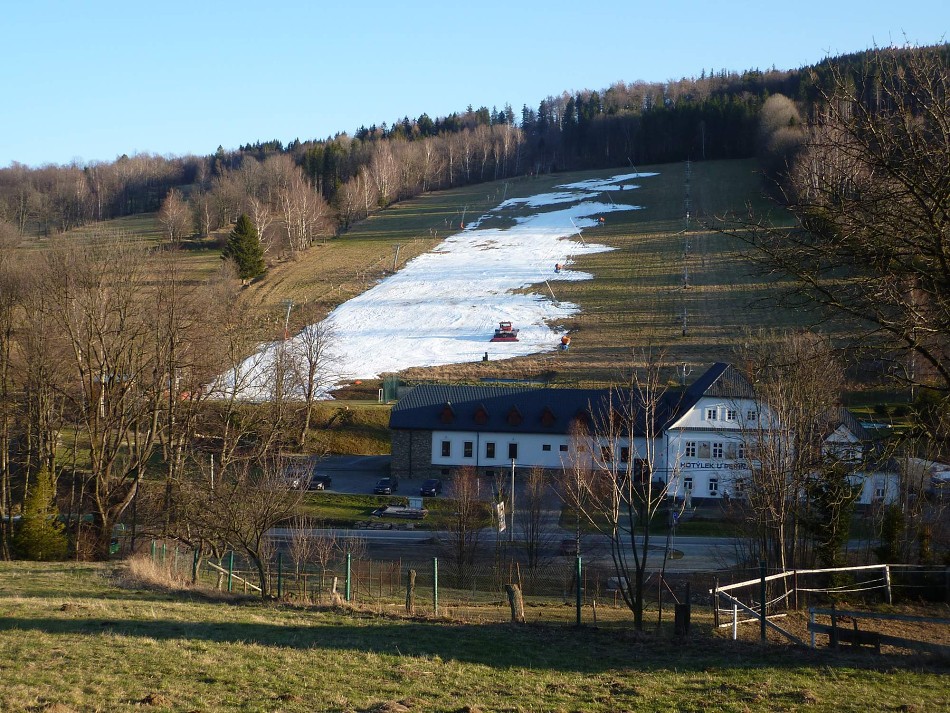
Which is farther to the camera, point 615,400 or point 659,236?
point 659,236

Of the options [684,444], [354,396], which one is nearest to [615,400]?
[684,444]

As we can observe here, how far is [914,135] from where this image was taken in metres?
9.33

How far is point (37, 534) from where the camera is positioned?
25.5 metres

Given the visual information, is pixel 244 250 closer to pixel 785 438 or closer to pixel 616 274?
pixel 616 274

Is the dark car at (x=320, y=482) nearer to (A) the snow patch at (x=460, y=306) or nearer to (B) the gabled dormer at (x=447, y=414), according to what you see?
(A) the snow patch at (x=460, y=306)

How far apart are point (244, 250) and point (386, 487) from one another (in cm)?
4477

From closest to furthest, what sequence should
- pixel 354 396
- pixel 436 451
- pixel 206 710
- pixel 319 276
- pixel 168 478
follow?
pixel 206 710 → pixel 168 478 → pixel 436 451 → pixel 354 396 → pixel 319 276

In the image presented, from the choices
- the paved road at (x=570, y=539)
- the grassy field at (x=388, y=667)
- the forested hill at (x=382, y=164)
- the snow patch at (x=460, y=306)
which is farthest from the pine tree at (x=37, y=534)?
the forested hill at (x=382, y=164)

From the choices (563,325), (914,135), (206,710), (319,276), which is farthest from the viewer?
(319,276)

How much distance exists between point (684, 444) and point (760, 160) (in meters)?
76.8

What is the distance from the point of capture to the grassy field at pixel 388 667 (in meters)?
9.10

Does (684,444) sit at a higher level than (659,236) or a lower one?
lower

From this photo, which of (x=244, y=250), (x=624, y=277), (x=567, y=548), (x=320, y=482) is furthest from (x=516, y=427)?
(x=244, y=250)

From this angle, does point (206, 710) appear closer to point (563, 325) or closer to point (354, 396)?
point (354, 396)
